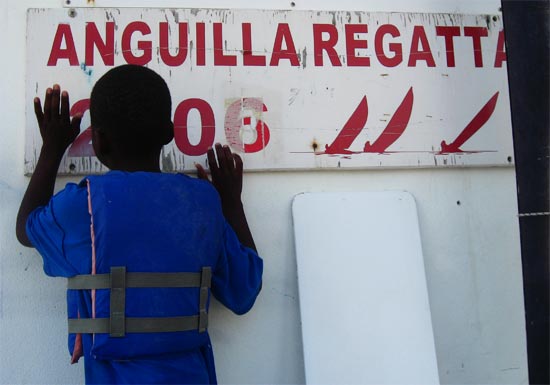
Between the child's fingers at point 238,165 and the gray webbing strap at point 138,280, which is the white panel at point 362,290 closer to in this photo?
the child's fingers at point 238,165

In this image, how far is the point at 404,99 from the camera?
1.43 m

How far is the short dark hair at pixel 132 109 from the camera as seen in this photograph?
1.12 meters

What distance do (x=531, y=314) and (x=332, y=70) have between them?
0.68 metres

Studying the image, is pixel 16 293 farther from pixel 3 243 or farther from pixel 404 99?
pixel 404 99

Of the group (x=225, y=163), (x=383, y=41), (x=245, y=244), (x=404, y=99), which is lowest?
(x=245, y=244)

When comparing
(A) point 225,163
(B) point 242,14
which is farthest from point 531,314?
(B) point 242,14

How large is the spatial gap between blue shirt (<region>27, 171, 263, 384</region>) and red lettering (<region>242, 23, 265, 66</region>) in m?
0.38

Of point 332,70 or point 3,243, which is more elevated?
point 332,70

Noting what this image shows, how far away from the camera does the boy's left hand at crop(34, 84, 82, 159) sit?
1210mm

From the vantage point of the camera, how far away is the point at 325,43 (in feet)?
4.67

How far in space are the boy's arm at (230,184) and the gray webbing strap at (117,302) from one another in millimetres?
311

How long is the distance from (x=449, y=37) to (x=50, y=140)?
3.12 feet

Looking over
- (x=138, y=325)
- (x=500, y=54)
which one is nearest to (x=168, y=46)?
(x=138, y=325)

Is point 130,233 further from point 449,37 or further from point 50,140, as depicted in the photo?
point 449,37
